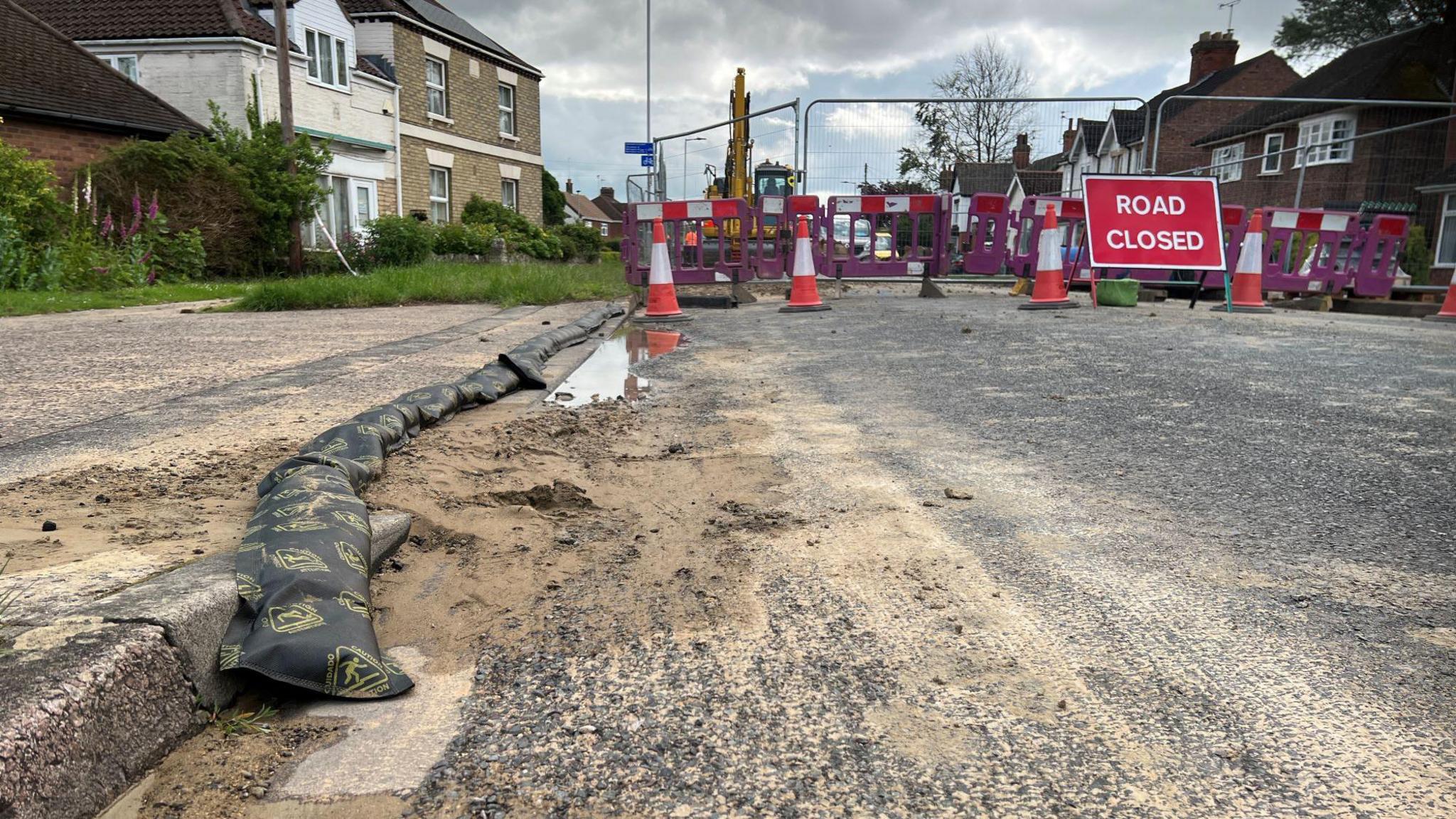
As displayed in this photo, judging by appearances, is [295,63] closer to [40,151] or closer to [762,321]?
[40,151]

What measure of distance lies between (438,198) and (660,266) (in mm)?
16855

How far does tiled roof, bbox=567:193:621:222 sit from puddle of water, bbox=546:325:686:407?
65513 millimetres

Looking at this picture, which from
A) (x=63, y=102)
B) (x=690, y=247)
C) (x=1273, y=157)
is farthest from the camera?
(x=1273, y=157)

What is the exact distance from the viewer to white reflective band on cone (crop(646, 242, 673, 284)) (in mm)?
10266

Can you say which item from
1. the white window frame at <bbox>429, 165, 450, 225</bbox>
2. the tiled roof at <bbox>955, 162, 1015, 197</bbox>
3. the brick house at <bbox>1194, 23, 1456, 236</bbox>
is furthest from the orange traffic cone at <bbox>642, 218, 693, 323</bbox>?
the tiled roof at <bbox>955, 162, 1015, 197</bbox>

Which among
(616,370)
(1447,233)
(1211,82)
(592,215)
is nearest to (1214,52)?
(1211,82)

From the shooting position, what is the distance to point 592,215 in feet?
262

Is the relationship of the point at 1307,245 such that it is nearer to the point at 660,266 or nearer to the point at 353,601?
the point at 660,266

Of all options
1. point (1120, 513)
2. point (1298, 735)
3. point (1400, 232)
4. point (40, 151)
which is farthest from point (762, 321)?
point (40, 151)

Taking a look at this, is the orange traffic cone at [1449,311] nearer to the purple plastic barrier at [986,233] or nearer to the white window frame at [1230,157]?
the purple plastic barrier at [986,233]

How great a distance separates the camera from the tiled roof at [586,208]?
74.5m

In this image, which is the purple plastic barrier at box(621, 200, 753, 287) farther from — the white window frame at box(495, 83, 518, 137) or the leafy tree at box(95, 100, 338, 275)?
the white window frame at box(495, 83, 518, 137)

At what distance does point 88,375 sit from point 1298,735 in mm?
6625

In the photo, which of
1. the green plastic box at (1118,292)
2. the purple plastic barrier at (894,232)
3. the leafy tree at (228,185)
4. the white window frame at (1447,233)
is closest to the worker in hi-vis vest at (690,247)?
the purple plastic barrier at (894,232)
